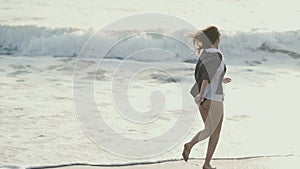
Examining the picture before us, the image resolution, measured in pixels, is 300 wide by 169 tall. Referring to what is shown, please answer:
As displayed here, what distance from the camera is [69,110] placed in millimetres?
8289

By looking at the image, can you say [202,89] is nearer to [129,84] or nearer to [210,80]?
[210,80]

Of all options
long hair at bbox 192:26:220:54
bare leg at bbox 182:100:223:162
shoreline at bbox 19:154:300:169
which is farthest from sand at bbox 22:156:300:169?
long hair at bbox 192:26:220:54

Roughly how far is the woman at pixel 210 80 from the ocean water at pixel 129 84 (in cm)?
110

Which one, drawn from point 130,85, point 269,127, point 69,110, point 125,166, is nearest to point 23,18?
point 130,85

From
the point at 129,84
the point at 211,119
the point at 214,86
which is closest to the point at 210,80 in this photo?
the point at 214,86

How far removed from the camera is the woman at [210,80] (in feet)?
16.9

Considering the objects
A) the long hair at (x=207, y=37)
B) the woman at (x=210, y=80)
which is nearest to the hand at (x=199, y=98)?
the woman at (x=210, y=80)

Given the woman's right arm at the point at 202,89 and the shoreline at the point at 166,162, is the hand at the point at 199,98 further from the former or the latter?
the shoreline at the point at 166,162

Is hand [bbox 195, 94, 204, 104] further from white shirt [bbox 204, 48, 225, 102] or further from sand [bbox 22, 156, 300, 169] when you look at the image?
sand [bbox 22, 156, 300, 169]

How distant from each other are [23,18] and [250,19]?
686cm

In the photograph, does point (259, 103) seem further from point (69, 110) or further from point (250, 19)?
point (250, 19)

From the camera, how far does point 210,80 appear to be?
5.13 meters

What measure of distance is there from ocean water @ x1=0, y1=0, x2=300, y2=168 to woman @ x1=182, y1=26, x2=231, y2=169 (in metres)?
1.10

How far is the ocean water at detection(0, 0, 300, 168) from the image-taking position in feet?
22.1
